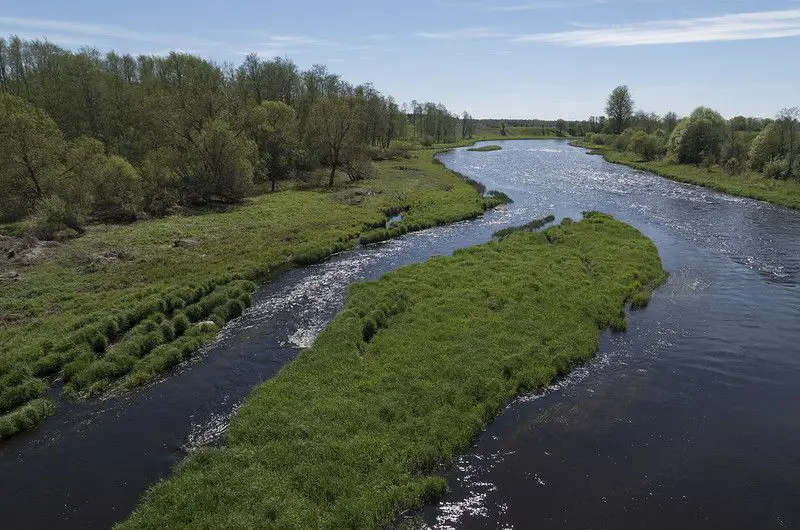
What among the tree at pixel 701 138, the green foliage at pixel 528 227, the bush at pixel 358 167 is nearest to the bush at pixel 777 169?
the tree at pixel 701 138

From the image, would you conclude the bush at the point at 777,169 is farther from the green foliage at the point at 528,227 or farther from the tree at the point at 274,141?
the tree at the point at 274,141

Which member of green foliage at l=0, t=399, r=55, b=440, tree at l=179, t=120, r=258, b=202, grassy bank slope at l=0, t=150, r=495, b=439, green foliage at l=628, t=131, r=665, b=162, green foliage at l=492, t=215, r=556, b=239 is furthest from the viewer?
green foliage at l=628, t=131, r=665, b=162

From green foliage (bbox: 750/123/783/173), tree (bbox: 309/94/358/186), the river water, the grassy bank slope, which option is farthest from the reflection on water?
green foliage (bbox: 750/123/783/173)

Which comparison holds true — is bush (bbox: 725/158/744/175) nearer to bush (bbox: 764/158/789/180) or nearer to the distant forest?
the distant forest

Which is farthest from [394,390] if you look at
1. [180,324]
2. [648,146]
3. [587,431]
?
[648,146]

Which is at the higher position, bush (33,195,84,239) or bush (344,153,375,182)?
bush (344,153,375,182)

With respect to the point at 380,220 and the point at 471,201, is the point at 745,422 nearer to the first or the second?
the point at 380,220

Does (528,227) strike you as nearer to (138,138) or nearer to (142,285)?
(142,285)

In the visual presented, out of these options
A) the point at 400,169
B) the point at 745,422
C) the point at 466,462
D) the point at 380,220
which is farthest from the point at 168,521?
the point at 400,169
